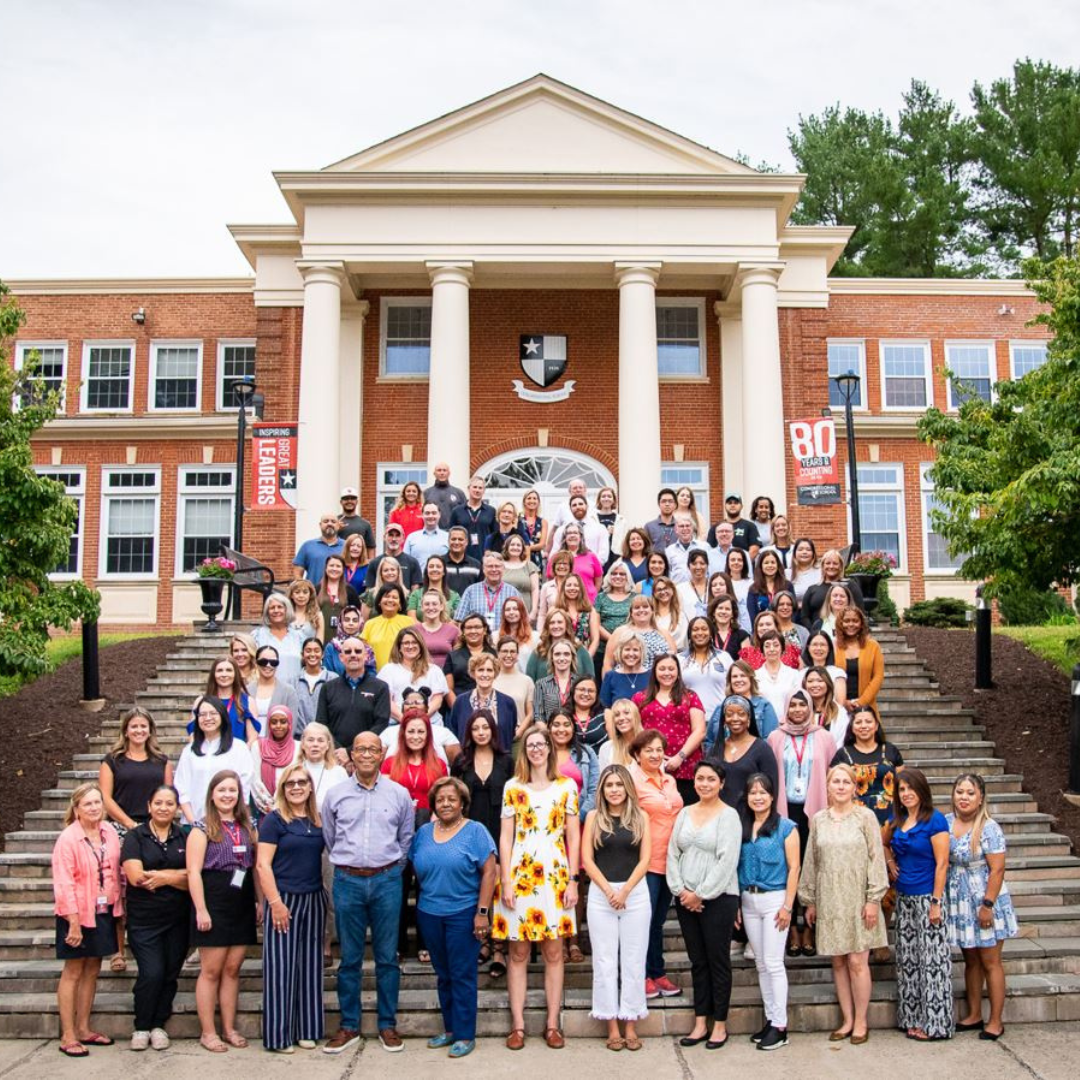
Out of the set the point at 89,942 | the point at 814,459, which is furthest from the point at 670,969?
the point at 814,459

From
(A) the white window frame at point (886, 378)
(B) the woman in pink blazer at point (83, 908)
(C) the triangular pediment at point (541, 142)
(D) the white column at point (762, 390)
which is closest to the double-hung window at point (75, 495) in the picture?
(C) the triangular pediment at point (541, 142)

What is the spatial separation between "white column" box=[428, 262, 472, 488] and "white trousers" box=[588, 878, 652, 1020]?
13474 mm

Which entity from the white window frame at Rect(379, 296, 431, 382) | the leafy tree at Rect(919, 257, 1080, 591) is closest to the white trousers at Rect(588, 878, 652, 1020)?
the leafy tree at Rect(919, 257, 1080, 591)

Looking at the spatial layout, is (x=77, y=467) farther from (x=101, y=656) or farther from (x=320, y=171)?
(x=101, y=656)

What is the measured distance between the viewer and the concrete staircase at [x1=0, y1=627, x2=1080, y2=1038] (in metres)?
7.61

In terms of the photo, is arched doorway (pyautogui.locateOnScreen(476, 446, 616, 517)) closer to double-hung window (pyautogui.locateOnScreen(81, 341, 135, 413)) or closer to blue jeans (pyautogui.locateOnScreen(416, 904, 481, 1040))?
double-hung window (pyautogui.locateOnScreen(81, 341, 135, 413))

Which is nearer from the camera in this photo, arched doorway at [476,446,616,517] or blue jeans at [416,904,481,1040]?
blue jeans at [416,904,481,1040]

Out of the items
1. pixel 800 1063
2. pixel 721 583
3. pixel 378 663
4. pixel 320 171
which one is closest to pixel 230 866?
pixel 378 663

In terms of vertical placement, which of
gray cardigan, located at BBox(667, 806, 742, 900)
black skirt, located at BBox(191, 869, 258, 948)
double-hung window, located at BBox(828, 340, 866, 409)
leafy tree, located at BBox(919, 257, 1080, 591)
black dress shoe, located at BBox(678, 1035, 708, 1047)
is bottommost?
black dress shoe, located at BBox(678, 1035, 708, 1047)

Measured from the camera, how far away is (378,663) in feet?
33.2

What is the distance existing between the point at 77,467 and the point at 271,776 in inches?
771

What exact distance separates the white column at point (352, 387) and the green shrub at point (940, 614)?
1074cm

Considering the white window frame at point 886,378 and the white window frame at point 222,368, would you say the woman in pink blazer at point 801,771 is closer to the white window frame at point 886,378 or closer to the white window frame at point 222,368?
the white window frame at point 886,378

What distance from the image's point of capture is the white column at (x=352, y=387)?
76.3 feet
